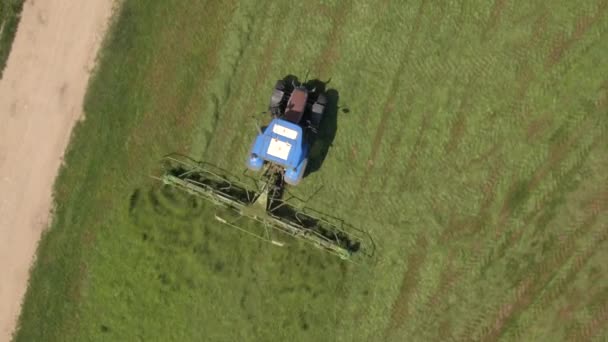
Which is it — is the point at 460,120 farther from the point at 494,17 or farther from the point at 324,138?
the point at 324,138

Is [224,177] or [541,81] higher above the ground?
[541,81]

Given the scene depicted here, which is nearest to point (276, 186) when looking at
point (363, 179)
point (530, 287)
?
point (363, 179)

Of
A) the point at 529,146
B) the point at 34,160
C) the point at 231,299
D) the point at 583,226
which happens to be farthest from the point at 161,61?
the point at 583,226

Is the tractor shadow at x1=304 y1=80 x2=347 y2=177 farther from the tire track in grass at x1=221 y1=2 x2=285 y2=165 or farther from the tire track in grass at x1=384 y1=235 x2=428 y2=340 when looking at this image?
the tire track in grass at x1=384 y1=235 x2=428 y2=340

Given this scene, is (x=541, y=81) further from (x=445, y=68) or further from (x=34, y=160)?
(x=34, y=160)

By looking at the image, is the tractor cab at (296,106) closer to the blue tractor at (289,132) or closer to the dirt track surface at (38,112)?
the blue tractor at (289,132)

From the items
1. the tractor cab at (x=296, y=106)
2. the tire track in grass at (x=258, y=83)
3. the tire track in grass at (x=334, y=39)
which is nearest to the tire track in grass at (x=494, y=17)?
the tire track in grass at (x=334, y=39)
